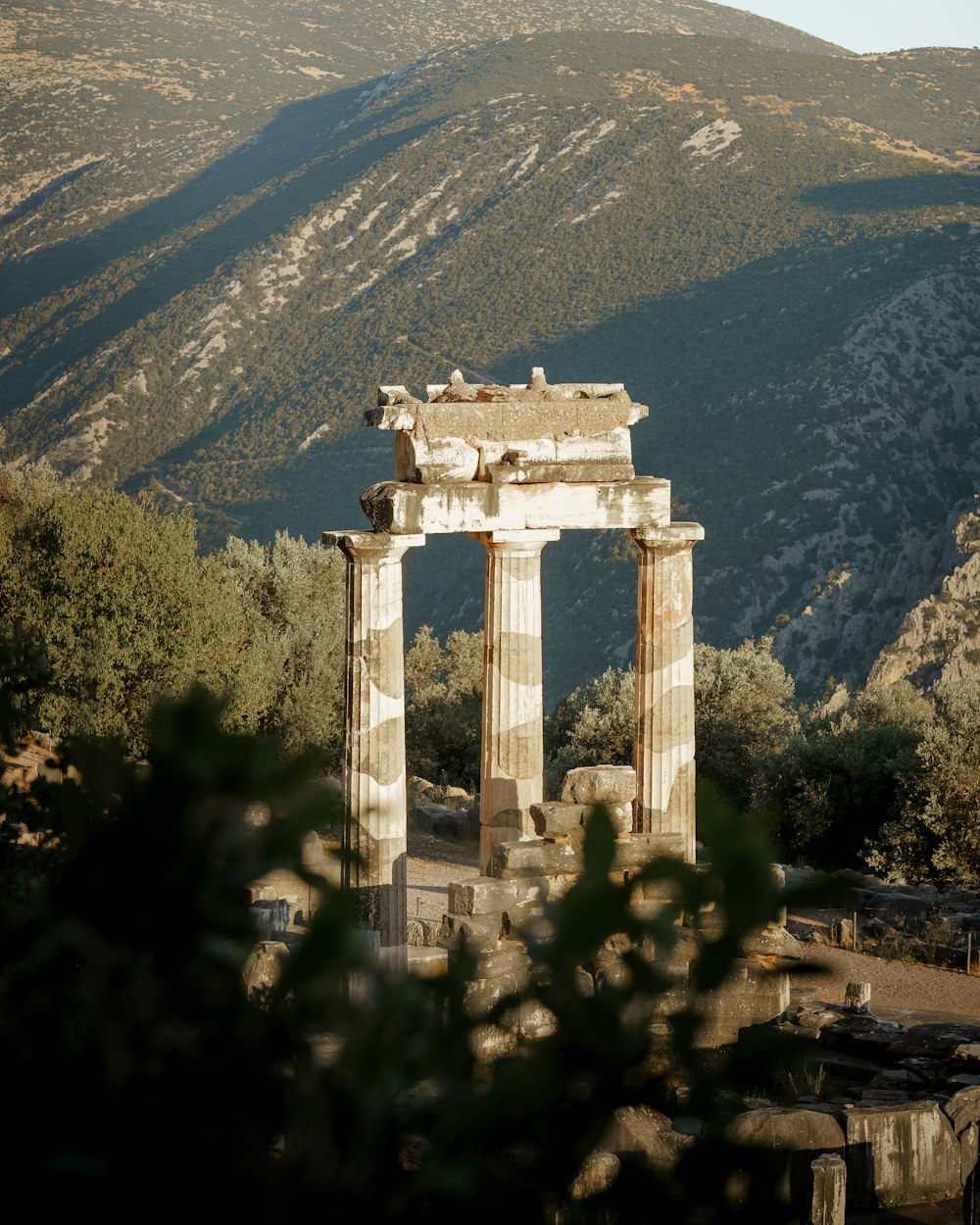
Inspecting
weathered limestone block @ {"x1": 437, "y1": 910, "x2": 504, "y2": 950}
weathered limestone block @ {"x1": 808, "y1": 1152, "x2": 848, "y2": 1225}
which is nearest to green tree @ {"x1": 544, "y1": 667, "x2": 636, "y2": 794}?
weathered limestone block @ {"x1": 437, "y1": 910, "x2": 504, "y2": 950}

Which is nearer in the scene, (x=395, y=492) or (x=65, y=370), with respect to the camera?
(x=395, y=492)

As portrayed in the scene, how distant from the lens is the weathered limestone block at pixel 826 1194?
9.15 m

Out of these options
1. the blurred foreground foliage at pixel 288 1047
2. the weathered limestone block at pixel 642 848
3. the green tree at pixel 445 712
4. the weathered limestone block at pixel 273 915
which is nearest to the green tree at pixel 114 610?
the weathered limestone block at pixel 273 915

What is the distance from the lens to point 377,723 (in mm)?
12758

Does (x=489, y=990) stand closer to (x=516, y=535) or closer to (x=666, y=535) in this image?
(x=516, y=535)

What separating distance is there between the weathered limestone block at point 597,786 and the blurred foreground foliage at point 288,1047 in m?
10.5

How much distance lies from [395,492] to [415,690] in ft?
68.8

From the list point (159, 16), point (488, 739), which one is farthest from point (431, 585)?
point (159, 16)

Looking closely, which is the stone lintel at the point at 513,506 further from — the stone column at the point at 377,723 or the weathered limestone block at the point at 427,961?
the weathered limestone block at the point at 427,961

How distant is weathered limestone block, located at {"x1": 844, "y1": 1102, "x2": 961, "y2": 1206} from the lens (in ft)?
33.8

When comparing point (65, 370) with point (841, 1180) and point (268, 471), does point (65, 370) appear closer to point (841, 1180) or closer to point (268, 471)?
point (268, 471)

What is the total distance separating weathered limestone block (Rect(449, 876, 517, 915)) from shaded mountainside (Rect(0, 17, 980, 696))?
1264 inches

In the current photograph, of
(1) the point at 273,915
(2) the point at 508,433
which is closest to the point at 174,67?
(1) the point at 273,915

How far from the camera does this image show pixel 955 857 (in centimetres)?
2069
